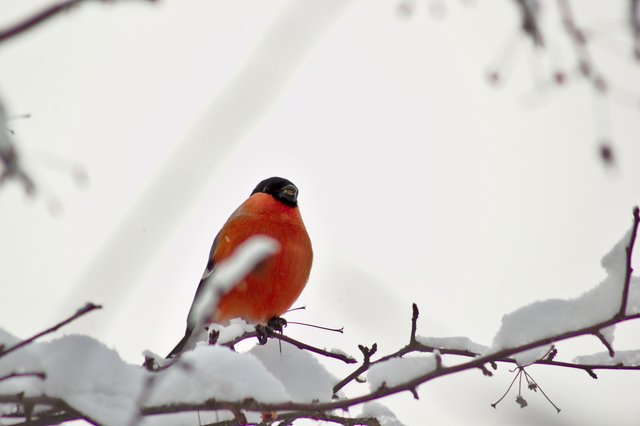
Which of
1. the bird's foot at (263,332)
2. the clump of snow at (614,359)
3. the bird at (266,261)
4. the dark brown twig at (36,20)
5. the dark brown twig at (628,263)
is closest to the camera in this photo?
the dark brown twig at (36,20)

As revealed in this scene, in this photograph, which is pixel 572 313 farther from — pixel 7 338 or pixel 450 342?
pixel 7 338

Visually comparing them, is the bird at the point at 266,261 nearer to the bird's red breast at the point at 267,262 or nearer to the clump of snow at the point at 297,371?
the bird's red breast at the point at 267,262

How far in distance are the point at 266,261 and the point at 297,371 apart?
77.3 inches

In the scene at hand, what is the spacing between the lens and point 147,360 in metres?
2.46

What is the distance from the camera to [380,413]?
2674mm

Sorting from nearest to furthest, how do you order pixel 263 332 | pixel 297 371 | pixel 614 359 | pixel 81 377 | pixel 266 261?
1. pixel 81 377
2. pixel 614 359
3. pixel 297 371
4. pixel 263 332
5. pixel 266 261

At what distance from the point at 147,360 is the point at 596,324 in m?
1.30

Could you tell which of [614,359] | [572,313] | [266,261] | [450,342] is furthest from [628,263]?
[266,261]

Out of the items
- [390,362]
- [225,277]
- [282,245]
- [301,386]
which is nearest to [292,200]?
[282,245]

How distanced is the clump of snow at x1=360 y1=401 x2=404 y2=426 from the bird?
1687mm

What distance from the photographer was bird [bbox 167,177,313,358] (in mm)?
4789

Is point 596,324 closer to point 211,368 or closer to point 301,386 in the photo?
point 211,368

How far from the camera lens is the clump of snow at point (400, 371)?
201 cm

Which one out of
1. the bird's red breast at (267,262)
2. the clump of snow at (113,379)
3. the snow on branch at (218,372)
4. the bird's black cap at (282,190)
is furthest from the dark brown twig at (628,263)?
the bird's black cap at (282,190)
